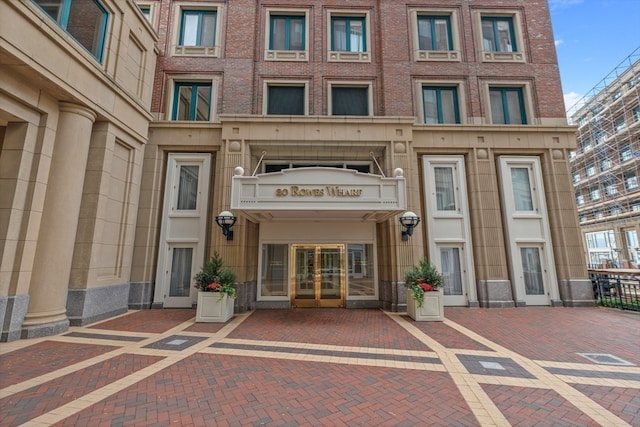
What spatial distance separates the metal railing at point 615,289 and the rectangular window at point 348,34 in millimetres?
13936

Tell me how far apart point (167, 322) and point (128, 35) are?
10103 mm

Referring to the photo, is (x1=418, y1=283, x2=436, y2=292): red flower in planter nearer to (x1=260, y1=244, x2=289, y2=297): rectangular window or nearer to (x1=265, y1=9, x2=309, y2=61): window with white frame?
(x1=260, y1=244, x2=289, y2=297): rectangular window

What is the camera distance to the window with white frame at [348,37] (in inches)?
500

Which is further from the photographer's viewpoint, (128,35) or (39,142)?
(128,35)

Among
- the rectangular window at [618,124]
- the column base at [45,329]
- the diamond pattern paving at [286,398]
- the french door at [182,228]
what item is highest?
the rectangular window at [618,124]

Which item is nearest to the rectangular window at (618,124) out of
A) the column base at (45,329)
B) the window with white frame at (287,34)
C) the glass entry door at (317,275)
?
the window with white frame at (287,34)

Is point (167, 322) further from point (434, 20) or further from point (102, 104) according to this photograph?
point (434, 20)

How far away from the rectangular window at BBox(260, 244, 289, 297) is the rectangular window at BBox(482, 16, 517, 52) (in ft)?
44.1

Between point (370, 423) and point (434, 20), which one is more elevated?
point (434, 20)

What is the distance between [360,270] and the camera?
36.9 feet

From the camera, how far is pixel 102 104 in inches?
337

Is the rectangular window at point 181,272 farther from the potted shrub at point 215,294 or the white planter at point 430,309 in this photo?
the white planter at point 430,309

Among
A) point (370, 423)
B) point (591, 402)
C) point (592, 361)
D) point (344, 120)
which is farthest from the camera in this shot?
point (344, 120)

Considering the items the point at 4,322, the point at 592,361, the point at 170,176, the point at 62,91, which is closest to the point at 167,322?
the point at 4,322
